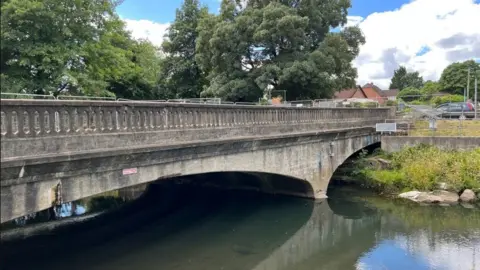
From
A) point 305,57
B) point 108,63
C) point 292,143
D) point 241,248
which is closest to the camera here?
point 241,248

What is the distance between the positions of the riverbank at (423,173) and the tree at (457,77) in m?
46.7

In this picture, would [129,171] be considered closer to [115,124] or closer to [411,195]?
[115,124]

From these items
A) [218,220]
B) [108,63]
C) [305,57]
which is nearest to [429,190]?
[218,220]

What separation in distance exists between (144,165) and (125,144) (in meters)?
0.74

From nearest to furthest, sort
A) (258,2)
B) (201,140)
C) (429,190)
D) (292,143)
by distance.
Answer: (201,140), (292,143), (429,190), (258,2)

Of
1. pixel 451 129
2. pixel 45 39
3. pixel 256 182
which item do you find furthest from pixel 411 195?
pixel 45 39

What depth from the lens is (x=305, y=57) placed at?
21.6 m

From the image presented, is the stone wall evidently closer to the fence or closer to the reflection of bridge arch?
the reflection of bridge arch

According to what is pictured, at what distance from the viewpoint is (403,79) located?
9238 cm

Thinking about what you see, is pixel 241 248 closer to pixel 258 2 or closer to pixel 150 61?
pixel 258 2

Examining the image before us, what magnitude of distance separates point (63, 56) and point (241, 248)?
891 centimetres

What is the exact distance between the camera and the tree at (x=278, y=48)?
20938 millimetres

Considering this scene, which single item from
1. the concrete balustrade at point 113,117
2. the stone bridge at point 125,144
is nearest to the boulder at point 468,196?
the stone bridge at point 125,144

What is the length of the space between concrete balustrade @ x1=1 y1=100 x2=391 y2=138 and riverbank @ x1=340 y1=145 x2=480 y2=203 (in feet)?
23.0
